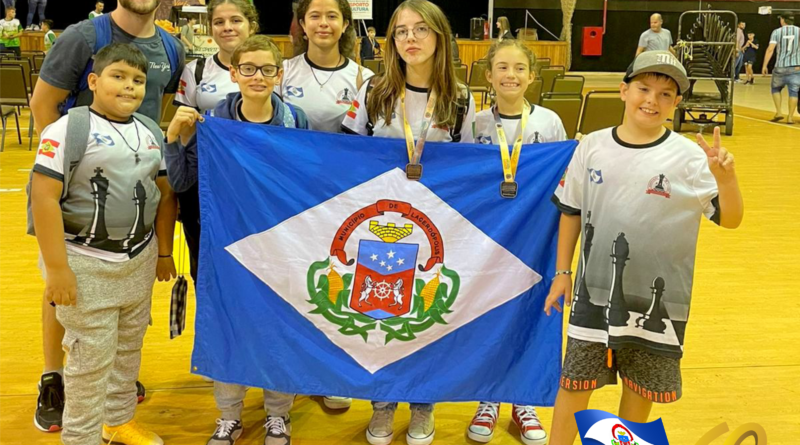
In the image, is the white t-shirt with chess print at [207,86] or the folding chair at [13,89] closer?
the white t-shirt with chess print at [207,86]

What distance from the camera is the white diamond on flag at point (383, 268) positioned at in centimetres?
263

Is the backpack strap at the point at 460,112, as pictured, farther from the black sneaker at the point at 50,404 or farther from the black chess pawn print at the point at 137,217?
the black sneaker at the point at 50,404

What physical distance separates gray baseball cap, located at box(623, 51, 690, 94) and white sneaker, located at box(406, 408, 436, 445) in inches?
55.8

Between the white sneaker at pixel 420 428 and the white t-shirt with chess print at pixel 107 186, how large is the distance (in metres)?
1.16

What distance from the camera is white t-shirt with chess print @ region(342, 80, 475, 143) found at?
8.71 feet

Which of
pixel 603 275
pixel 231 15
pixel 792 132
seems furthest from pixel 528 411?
pixel 792 132

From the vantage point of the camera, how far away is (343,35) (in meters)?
3.04

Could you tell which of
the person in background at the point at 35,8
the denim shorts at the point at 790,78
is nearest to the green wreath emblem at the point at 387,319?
the denim shorts at the point at 790,78

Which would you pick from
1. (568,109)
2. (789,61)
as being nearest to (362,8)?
(568,109)

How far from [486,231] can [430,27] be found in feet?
2.36

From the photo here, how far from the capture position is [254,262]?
2652 mm

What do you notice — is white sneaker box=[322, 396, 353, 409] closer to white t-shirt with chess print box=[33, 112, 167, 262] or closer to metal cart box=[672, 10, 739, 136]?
white t-shirt with chess print box=[33, 112, 167, 262]

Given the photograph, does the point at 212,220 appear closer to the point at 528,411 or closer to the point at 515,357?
the point at 515,357

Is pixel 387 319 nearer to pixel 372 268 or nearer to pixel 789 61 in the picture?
pixel 372 268
